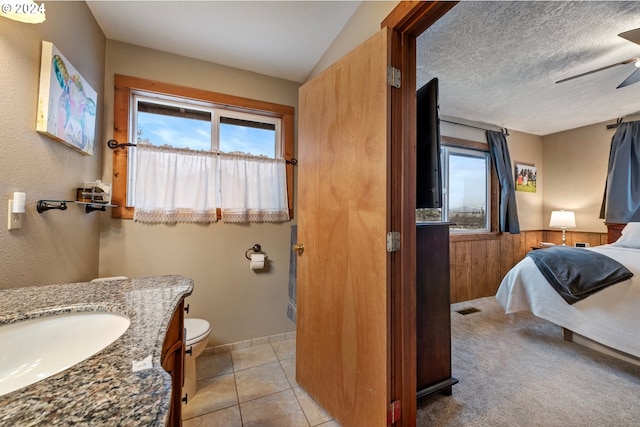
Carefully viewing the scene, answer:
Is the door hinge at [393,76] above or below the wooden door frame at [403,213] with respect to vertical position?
above

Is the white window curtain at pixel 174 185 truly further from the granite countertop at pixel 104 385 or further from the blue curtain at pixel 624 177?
the blue curtain at pixel 624 177

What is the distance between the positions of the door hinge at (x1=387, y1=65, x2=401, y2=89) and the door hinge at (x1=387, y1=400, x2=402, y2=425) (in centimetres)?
146

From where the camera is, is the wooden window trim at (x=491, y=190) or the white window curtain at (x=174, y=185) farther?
the wooden window trim at (x=491, y=190)

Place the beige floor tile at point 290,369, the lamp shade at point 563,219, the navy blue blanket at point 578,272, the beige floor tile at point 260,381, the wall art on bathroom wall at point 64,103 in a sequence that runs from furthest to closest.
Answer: the lamp shade at point 563,219, the navy blue blanket at point 578,272, the beige floor tile at point 290,369, the beige floor tile at point 260,381, the wall art on bathroom wall at point 64,103

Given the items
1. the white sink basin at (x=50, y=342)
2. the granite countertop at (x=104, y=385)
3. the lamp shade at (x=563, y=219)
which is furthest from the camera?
the lamp shade at (x=563, y=219)

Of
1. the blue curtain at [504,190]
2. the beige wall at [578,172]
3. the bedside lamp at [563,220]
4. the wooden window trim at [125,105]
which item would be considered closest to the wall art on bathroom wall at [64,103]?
the wooden window trim at [125,105]

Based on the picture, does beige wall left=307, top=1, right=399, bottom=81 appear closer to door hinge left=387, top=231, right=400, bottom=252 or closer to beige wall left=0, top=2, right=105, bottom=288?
door hinge left=387, top=231, right=400, bottom=252

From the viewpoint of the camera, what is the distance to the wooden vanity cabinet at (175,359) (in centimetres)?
86

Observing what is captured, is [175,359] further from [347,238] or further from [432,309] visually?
[432,309]

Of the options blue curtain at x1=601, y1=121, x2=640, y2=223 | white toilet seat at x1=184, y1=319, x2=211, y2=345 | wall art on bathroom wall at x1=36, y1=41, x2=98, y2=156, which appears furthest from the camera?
blue curtain at x1=601, y1=121, x2=640, y2=223

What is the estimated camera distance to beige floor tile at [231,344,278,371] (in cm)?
196

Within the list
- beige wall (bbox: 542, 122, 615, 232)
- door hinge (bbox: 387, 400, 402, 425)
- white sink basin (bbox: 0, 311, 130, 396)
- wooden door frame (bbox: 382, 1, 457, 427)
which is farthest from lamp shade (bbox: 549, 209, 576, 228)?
white sink basin (bbox: 0, 311, 130, 396)

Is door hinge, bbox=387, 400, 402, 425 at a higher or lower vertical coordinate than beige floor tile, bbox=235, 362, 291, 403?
higher

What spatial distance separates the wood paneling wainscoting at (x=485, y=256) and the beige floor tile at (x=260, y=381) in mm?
2451
